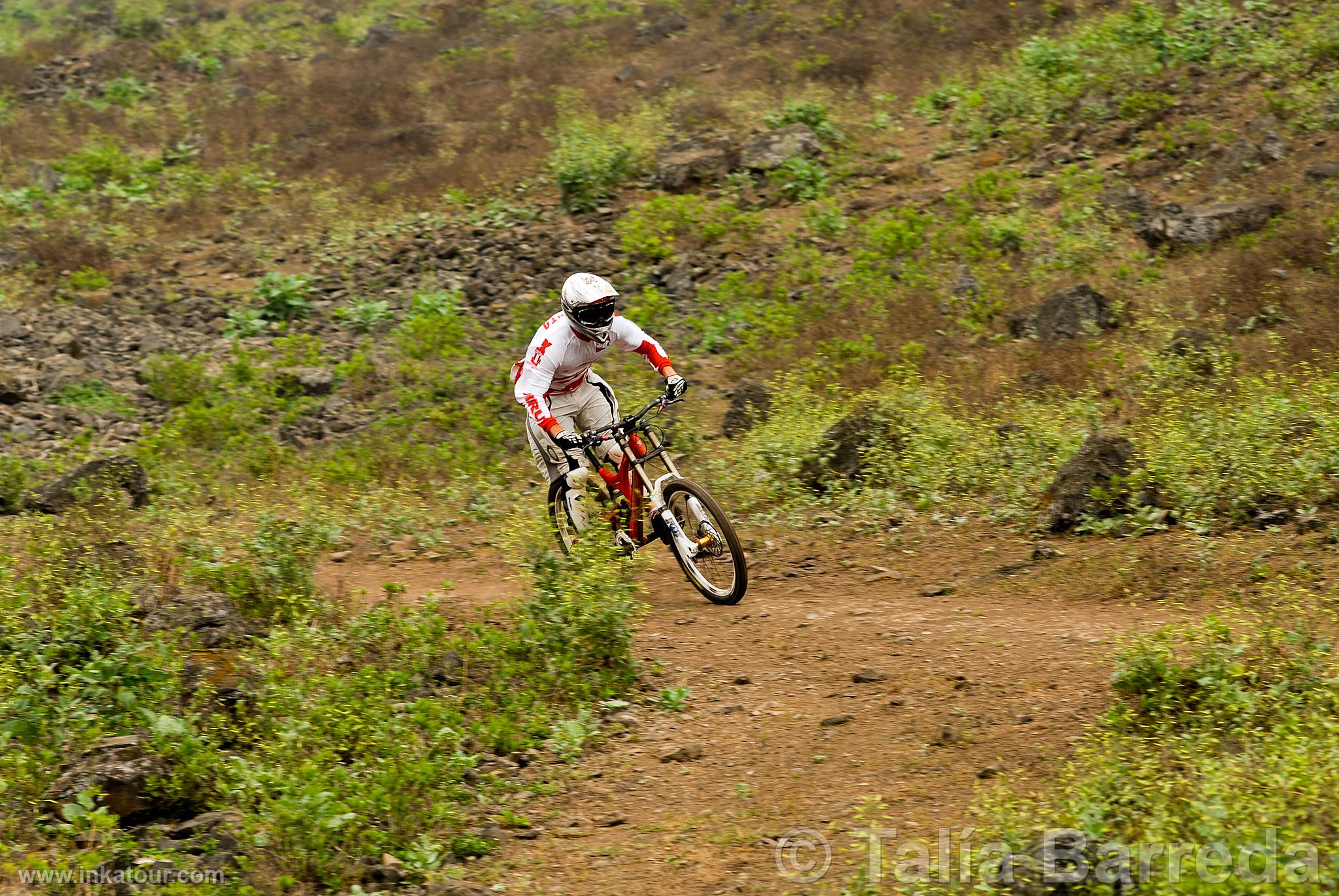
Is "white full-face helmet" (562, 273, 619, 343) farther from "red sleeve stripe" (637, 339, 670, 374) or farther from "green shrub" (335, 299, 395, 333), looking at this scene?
"green shrub" (335, 299, 395, 333)

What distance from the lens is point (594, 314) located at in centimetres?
827

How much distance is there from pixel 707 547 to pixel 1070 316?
6209 millimetres

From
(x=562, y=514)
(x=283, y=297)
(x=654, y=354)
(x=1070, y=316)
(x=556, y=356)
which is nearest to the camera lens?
(x=556, y=356)

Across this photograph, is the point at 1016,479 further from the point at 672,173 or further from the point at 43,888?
the point at 672,173

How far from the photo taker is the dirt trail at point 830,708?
5168 mm

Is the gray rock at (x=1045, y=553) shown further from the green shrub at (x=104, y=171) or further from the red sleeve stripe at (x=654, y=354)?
the green shrub at (x=104, y=171)

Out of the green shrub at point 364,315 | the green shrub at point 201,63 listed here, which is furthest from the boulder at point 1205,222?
the green shrub at point 201,63

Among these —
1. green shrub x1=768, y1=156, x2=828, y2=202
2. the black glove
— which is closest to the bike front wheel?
the black glove

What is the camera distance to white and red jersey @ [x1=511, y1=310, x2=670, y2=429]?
8453 mm

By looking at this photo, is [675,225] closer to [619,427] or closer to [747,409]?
[747,409]

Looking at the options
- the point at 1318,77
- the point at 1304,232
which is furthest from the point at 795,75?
the point at 1304,232

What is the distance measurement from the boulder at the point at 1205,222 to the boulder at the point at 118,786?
39.8 feet

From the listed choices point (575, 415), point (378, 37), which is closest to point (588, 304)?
point (575, 415)

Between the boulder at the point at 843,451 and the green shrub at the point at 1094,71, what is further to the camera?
the green shrub at the point at 1094,71
